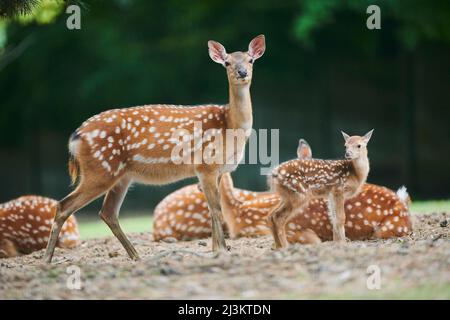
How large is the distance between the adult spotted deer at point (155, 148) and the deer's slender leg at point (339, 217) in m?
0.97

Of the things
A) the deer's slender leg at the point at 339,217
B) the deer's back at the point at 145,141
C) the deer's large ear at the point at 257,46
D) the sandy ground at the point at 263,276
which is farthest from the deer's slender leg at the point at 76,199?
the deer's slender leg at the point at 339,217

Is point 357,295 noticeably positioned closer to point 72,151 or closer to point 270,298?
point 270,298

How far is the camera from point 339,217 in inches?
296

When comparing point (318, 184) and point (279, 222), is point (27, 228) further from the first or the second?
point (318, 184)

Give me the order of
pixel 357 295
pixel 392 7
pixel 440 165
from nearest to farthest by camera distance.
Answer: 1. pixel 357 295
2. pixel 392 7
3. pixel 440 165

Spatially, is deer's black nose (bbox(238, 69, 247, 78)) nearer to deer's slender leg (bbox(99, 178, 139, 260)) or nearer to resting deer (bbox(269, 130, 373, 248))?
resting deer (bbox(269, 130, 373, 248))

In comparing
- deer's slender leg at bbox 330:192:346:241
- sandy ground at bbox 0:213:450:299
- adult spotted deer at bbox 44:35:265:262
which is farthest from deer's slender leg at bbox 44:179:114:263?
deer's slender leg at bbox 330:192:346:241

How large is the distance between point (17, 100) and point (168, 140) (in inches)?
482

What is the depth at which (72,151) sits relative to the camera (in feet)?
24.5

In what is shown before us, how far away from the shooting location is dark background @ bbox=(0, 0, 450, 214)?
16.7 m

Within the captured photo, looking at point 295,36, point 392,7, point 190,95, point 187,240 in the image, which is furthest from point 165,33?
point 187,240

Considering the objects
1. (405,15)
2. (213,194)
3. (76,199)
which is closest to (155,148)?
(213,194)

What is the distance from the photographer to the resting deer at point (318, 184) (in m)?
7.45

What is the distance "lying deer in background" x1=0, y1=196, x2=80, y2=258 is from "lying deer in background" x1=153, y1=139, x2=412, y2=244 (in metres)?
0.98
